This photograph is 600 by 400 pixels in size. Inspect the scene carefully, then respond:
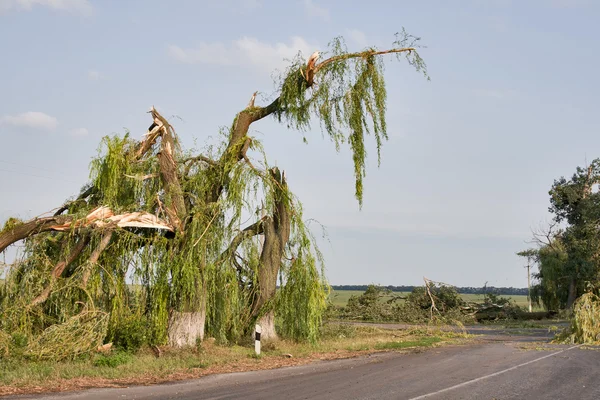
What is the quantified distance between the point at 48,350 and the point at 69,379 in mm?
2032


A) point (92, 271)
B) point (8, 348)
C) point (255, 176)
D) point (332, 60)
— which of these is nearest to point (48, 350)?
point (8, 348)

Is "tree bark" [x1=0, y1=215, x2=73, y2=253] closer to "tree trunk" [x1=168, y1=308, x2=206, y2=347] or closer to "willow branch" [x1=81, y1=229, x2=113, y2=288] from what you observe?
"willow branch" [x1=81, y1=229, x2=113, y2=288]

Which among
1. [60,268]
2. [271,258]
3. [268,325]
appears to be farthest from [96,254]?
[268,325]

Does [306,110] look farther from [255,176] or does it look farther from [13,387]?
[13,387]

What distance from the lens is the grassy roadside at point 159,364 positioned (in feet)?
43.3

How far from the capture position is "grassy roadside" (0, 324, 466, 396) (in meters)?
13.2

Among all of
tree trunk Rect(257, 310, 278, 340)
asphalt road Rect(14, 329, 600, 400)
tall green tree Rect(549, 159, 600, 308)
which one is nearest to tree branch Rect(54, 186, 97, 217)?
tree trunk Rect(257, 310, 278, 340)

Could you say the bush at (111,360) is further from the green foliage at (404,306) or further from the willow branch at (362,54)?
the green foliage at (404,306)

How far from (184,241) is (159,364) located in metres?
4.01

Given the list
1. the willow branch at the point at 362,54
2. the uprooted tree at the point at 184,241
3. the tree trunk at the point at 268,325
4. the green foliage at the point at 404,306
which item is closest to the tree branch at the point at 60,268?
the uprooted tree at the point at 184,241

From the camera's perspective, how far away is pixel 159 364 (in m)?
15.8

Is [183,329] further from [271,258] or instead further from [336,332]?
[336,332]

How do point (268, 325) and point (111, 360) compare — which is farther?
point (268, 325)

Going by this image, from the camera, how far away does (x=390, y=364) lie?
57.5 feet
